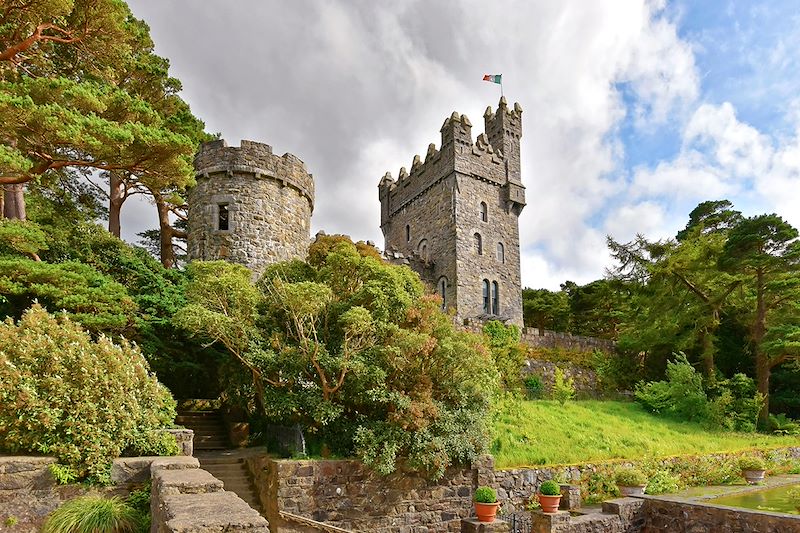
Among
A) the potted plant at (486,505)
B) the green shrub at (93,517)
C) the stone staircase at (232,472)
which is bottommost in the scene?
the potted plant at (486,505)

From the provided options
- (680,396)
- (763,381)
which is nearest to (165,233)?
(680,396)

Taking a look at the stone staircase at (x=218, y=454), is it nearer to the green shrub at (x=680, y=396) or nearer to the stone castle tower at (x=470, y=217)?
the stone castle tower at (x=470, y=217)

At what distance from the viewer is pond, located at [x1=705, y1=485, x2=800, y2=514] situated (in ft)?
38.6

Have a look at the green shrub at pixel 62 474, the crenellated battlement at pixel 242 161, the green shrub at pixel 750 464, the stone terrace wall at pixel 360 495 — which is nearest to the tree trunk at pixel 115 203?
the crenellated battlement at pixel 242 161

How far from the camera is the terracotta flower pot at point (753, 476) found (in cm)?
1462

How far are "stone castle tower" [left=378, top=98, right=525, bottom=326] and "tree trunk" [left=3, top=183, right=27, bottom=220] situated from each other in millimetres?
17671

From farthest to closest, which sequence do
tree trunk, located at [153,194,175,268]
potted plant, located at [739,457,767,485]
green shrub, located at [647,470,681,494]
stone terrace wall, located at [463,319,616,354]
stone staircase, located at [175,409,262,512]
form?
stone terrace wall, located at [463,319,616,354] → tree trunk, located at [153,194,175,268] → potted plant, located at [739,457,767,485] → green shrub, located at [647,470,681,494] → stone staircase, located at [175,409,262,512]

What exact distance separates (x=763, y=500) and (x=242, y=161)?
17485 millimetres

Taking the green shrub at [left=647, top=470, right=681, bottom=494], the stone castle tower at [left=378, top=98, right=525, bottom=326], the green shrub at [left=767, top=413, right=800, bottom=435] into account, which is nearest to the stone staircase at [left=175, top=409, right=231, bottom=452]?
the green shrub at [left=647, top=470, right=681, bottom=494]

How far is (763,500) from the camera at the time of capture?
12.7 metres

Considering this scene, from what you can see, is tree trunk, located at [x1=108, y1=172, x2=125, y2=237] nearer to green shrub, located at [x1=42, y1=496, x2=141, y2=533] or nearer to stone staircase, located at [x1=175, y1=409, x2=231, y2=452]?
stone staircase, located at [x1=175, y1=409, x2=231, y2=452]

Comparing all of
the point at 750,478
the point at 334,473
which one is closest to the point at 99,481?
the point at 334,473

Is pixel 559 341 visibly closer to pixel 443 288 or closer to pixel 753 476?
pixel 443 288

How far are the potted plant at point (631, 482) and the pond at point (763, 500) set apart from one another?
145cm
